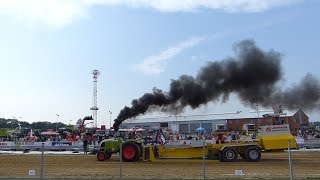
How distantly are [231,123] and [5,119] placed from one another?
104743 millimetres

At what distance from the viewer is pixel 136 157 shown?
24.0 m

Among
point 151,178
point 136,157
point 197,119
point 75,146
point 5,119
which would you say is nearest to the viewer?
point 151,178

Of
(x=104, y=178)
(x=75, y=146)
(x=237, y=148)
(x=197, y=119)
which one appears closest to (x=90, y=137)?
(x=75, y=146)

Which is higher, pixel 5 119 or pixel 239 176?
pixel 5 119

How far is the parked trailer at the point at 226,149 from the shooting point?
23719mm

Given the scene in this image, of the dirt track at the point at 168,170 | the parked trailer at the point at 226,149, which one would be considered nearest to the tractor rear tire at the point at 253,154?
the parked trailer at the point at 226,149

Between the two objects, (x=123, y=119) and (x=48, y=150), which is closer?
(x=123, y=119)

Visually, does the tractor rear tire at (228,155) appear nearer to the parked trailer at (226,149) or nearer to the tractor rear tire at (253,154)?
the parked trailer at (226,149)

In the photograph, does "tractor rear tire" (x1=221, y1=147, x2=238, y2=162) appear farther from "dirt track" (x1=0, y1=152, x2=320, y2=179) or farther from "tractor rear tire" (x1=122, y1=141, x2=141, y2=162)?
"tractor rear tire" (x1=122, y1=141, x2=141, y2=162)

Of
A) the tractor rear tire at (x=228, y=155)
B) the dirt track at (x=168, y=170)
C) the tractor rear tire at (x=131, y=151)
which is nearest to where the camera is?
the dirt track at (x=168, y=170)

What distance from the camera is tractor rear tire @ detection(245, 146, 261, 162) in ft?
77.8

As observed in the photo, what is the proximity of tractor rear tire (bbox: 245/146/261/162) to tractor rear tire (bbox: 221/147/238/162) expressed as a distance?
664 mm

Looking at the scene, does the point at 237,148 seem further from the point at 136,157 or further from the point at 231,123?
the point at 231,123

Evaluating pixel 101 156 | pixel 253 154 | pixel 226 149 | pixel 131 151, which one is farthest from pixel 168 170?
pixel 101 156
